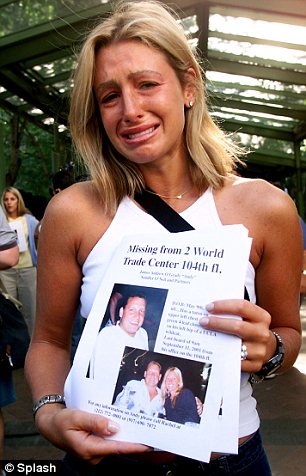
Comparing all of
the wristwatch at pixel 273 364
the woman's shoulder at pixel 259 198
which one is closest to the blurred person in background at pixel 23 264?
the woman's shoulder at pixel 259 198

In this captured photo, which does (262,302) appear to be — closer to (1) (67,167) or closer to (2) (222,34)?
(1) (67,167)

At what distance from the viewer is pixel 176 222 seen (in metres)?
1.21

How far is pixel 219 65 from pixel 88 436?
8.81m

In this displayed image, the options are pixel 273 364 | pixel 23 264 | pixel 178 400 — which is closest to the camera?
pixel 178 400

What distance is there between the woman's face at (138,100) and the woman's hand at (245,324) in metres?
0.49

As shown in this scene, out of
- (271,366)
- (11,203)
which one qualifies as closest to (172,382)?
Answer: (271,366)

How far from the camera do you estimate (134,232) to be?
1.21 m

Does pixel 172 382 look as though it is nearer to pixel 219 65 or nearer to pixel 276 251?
pixel 276 251

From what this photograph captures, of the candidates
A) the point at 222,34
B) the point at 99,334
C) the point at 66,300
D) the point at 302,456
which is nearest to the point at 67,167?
the point at 302,456

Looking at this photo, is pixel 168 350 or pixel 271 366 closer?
pixel 168 350

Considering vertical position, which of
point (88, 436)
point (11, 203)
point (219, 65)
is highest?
point (219, 65)

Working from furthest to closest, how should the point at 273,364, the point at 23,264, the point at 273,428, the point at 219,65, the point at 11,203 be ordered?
the point at 219,65 < the point at 11,203 < the point at 23,264 < the point at 273,428 < the point at 273,364

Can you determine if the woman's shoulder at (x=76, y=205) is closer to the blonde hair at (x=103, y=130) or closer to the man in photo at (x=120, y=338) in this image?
the blonde hair at (x=103, y=130)

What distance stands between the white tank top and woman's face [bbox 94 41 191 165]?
17cm
